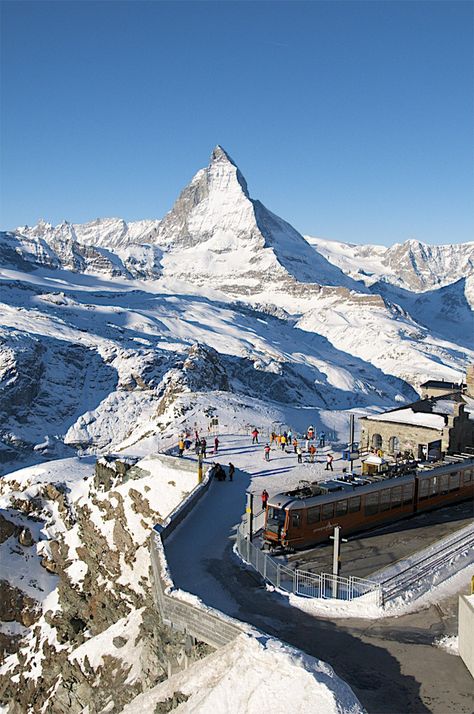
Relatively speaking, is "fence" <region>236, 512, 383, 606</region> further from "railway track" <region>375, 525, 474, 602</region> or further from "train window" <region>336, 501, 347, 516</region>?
"train window" <region>336, 501, 347, 516</region>

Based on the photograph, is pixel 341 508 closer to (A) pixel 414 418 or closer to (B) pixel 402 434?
(B) pixel 402 434

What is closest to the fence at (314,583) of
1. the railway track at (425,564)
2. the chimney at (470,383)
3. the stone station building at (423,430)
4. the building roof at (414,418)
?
the railway track at (425,564)

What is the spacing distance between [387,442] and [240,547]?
1993cm

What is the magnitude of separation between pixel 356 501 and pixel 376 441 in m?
16.5

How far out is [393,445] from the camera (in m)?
40.6

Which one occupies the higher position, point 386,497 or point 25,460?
point 386,497

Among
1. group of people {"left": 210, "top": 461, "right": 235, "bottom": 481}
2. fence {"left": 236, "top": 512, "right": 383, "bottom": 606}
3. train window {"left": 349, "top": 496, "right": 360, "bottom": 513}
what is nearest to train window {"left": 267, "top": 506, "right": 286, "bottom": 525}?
fence {"left": 236, "top": 512, "right": 383, "bottom": 606}

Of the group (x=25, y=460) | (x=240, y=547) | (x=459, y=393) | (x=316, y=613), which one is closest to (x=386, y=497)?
(x=240, y=547)

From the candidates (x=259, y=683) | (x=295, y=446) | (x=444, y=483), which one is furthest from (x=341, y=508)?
(x=295, y=446)

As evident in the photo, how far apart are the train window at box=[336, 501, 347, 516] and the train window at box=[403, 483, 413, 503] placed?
4103 mm

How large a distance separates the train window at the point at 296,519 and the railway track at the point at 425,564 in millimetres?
3509

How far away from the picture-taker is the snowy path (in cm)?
1453

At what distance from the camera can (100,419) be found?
340ft

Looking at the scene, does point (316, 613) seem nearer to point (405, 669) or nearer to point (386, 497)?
point (405, 669)
